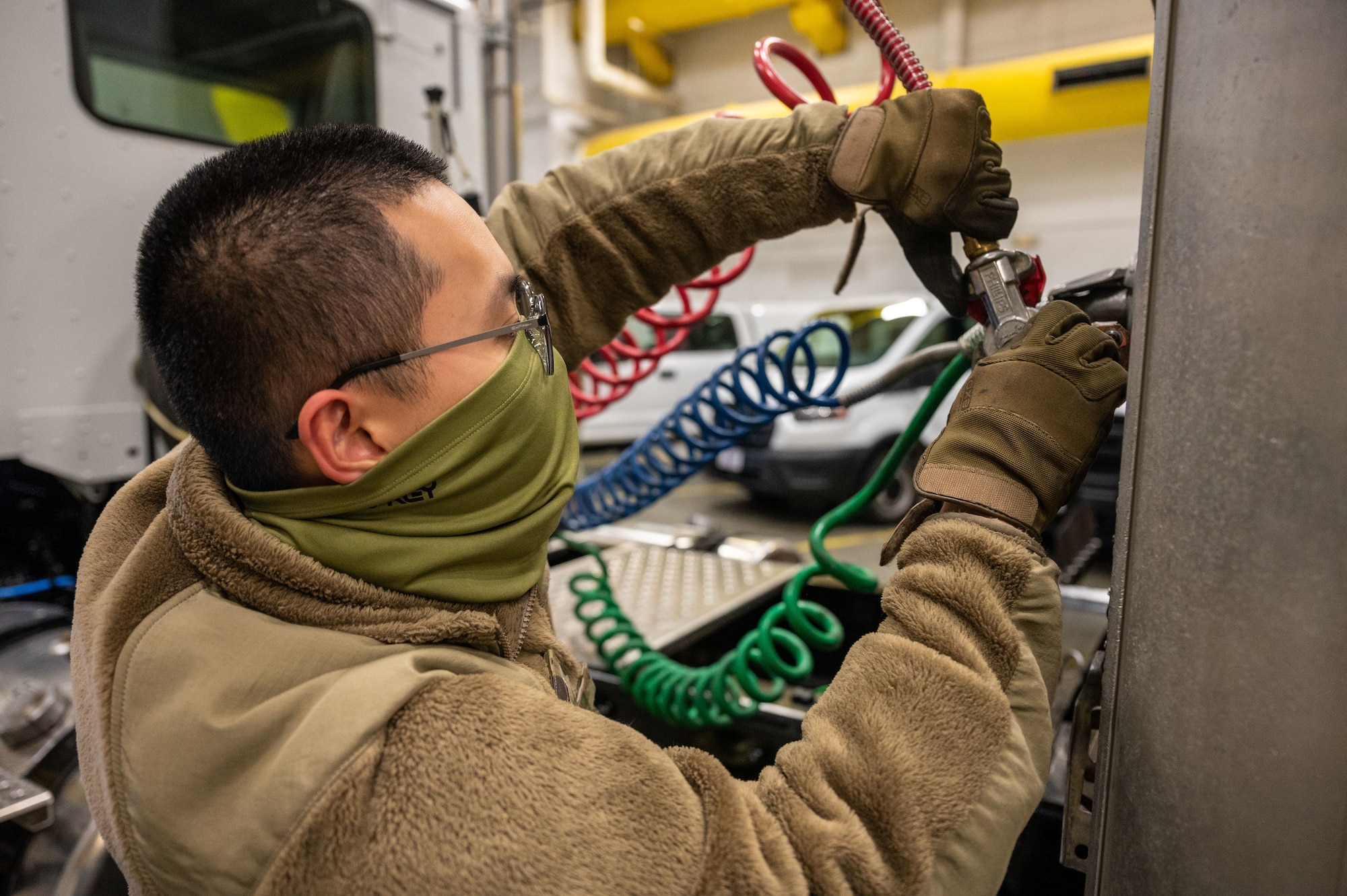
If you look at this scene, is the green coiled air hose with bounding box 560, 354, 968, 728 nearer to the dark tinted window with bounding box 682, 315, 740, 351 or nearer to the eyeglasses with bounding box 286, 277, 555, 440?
the eyeglasses with bounding box 286, 277, 555, 440

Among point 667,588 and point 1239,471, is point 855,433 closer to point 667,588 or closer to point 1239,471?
point 667,588

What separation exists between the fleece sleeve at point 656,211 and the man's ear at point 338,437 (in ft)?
1.45

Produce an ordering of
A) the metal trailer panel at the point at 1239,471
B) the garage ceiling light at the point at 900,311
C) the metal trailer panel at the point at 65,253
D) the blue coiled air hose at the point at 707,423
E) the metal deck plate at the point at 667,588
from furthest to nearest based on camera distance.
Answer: the garage ceiling light at the point at 900,311, the metal deck plate at the point at 667,588, the metal trailer panel at the point at 65,253, the blue coiled air hose at the point at 707,423, the metal trailer panel at the point at 1239,471

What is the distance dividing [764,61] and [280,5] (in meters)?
2.10

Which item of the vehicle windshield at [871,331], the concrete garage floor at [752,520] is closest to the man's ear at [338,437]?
the concrete garage floor at [752,520]

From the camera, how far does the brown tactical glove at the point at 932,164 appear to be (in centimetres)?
104

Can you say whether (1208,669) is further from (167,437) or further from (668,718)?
(167,437)

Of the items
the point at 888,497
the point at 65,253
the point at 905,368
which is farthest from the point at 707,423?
the point at 888,497

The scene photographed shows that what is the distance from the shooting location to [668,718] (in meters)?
1.96

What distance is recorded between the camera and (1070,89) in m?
5.34

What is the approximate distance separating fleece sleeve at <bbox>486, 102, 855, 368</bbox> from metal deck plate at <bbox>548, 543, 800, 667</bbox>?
3.78 ft

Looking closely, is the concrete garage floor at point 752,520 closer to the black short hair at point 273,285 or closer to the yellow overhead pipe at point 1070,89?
the yellow overhead pipe at point 1070,89

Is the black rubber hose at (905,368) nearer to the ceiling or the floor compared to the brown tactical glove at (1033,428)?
nearer to the floor

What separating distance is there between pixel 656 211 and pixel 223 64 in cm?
198
